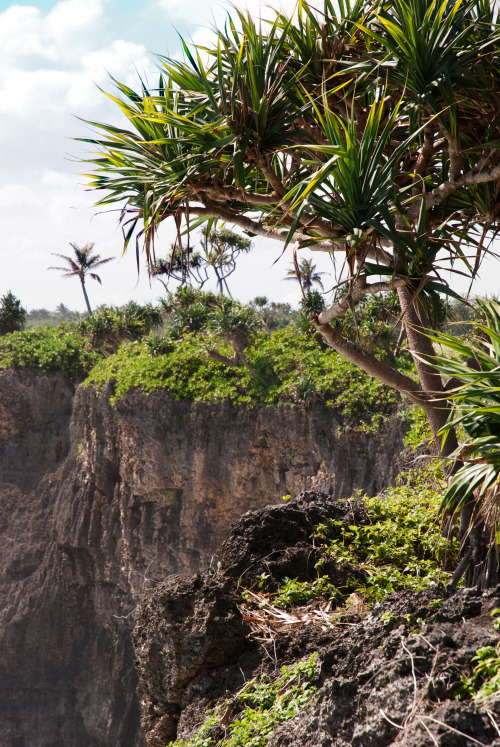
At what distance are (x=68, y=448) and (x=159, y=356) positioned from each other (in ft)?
23.9

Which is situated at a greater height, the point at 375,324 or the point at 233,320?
the point at 233,320

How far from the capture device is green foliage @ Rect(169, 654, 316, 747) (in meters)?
3.23

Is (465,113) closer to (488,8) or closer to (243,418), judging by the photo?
(488,8)

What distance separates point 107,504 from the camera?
1895 centimetres

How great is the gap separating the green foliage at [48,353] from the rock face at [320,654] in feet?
59.4

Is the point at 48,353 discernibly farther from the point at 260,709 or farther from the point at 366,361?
the point at 260,709

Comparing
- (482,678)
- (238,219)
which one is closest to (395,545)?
(482,678)

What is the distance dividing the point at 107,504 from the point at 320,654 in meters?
16.8

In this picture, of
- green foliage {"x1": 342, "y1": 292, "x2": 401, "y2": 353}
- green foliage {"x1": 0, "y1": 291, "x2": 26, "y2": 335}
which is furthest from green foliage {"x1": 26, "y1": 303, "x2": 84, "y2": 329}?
green foliage {"x1": 342, "y1": 292, "x2": 401, "y2": 353}

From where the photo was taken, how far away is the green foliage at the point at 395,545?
4.28 m

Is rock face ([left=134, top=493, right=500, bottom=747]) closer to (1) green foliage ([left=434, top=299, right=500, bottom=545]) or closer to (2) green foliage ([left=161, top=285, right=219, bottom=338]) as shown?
(1) green foliage ([left=434, top=299, right=500, bottom=545])

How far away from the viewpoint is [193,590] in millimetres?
4492

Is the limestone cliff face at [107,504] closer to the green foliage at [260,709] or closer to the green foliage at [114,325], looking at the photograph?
the green foliage at [114,325]

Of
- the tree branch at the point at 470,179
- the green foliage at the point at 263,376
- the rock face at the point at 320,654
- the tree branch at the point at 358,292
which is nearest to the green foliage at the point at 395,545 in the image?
the rock face at the point at 320,654
